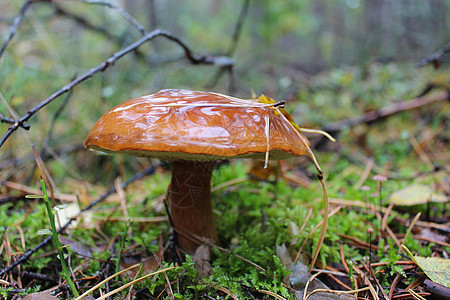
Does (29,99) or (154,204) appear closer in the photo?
(154,204)

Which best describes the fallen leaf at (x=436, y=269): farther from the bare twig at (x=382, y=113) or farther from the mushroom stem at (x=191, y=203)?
the bare twig at (x=382, y=113)

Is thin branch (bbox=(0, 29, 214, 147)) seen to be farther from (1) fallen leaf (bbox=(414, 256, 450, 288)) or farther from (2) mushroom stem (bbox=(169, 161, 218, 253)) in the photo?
(1) fallen leaf (bbox=(414, 256, 450, 288))

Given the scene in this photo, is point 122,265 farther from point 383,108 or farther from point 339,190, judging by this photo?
point 383,108

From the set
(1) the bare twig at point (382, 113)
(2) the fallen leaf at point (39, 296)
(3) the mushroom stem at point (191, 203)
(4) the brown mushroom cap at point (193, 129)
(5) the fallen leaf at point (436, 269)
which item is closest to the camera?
(4) the brown mushroom cap at point (193, 129)

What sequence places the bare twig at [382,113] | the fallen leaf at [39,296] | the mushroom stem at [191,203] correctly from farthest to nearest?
1. the bare twig at [382,113]
2. the mushroom stem at [191,203]
3. the fallen leaf at [39,296]

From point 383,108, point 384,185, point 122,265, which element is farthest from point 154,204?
point 383,108

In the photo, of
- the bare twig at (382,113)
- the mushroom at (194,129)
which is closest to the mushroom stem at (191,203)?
the mushroom at (194,129)
